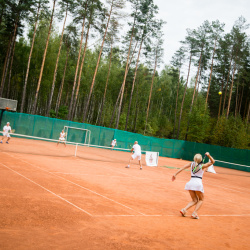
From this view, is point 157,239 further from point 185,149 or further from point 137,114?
point 137,114

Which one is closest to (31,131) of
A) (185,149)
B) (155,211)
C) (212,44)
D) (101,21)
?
(101,21)

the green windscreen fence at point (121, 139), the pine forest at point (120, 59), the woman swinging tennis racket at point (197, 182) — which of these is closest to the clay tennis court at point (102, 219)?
the woman swinging tennis racket at point (197, 182)

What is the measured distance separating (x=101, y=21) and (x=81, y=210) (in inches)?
1218

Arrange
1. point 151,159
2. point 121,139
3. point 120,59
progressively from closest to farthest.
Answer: point 151,159
point 121,139
point 120,59

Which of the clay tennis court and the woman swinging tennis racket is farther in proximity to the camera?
the woman swinging tennis racket

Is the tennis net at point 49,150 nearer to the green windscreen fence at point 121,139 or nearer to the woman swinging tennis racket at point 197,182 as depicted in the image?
the green windscreen fence at point 121,139

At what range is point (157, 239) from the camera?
494 cm

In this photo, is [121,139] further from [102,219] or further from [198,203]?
[102,219]

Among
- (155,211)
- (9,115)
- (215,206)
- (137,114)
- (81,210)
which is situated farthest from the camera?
(137,114)

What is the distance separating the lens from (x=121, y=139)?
32594mm

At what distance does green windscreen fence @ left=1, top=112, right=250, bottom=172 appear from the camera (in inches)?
1066

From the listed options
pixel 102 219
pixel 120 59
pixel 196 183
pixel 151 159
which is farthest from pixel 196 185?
pixel 120 59

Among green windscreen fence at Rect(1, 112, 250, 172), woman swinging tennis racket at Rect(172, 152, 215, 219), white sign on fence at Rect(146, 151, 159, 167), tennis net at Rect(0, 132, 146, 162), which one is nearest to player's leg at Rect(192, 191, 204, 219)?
woman swinging tennis racket at Rect(172, 152, 215, 219)

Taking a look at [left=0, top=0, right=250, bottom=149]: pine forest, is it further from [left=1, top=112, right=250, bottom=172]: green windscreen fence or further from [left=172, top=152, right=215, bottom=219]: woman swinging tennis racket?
[left=172, top=152, right=215, bottom=219]: woman swinging tennis racket
